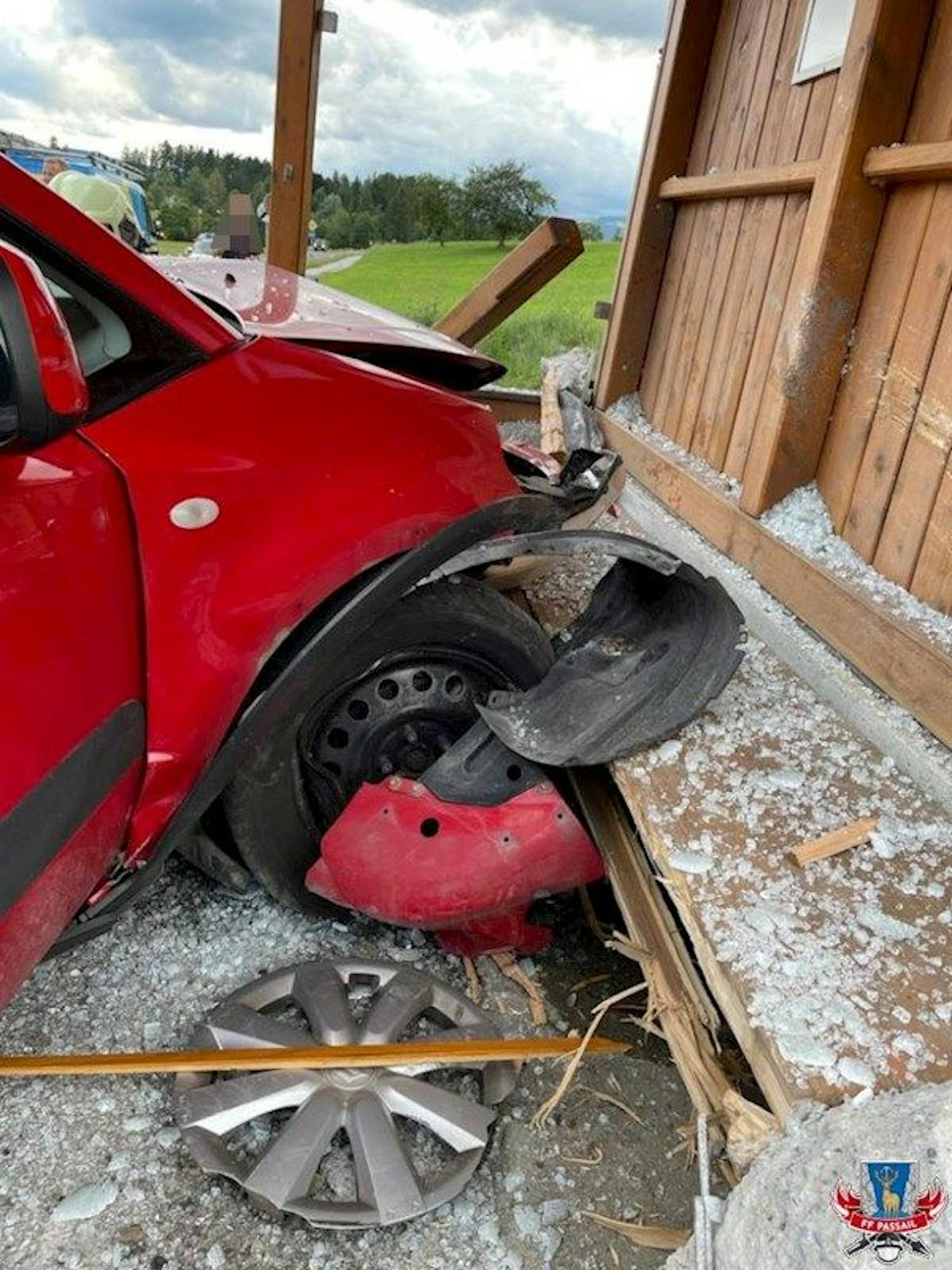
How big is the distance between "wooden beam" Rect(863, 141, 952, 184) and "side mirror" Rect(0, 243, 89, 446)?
2.39 m

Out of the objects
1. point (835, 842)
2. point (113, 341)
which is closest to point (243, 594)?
point (113, 341)

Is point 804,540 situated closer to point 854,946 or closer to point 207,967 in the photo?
point 854,946

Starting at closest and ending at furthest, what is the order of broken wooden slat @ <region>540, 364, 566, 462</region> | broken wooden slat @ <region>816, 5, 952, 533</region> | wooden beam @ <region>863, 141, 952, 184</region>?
1. wooden beam @ <region>863, 141, 952, 184</region>
2. broken wooden slat @ <region>816, 5, 952, 533</region>
3. broken wooden slat @ <region>540, 364, 566, 462</region>

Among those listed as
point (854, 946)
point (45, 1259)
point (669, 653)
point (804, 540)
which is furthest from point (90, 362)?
point (804, 540)

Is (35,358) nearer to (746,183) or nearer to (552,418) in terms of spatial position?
(746,183)

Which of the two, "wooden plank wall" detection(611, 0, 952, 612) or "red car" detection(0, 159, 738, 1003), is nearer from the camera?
"red car" detection(0, 159, 738, 1003)

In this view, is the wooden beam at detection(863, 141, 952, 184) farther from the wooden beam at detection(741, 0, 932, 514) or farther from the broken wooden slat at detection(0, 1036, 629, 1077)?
the broken wooden slat at detection(0, 1036, 629, 1077)

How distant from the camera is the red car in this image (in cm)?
153

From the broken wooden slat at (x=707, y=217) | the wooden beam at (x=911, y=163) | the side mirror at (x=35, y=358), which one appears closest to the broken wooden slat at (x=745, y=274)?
the broken wooden slat at (x=707, y=217)

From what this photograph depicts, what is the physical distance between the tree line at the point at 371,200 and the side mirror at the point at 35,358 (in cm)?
427

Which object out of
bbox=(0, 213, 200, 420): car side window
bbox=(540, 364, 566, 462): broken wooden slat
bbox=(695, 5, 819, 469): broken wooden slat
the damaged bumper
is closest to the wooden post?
bbox=(540, 364, 566, 462): broken wooden slat

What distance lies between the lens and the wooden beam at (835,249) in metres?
2.90

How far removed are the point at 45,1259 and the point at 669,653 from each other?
180 centimetres

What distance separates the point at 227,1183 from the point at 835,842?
4.62ft
